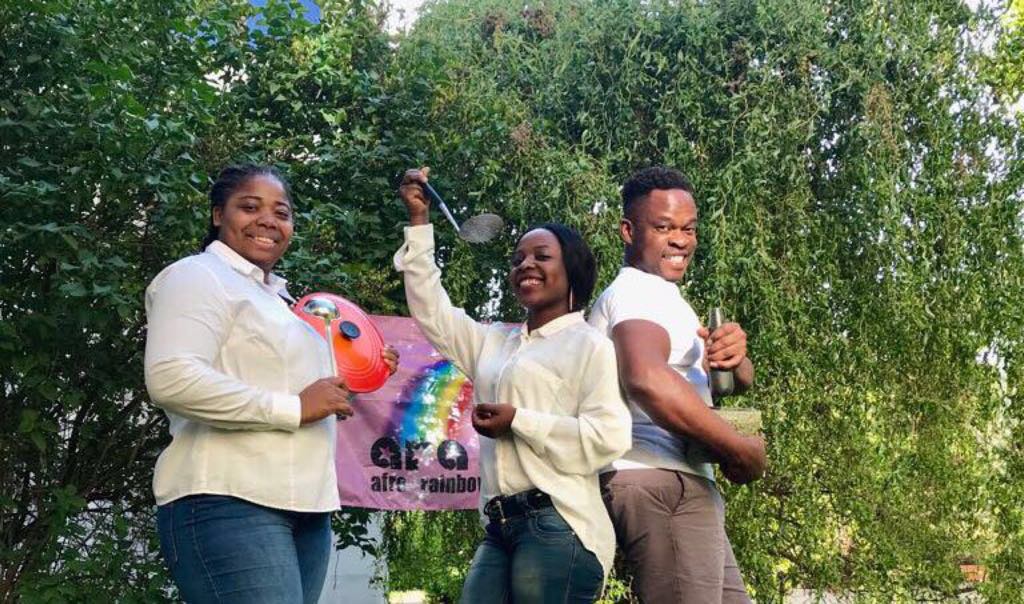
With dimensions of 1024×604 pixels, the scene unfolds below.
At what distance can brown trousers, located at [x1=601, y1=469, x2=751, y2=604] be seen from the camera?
96.3 inches

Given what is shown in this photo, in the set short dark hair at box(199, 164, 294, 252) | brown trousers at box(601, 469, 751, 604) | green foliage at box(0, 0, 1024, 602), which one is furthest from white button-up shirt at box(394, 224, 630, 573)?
green foliage at box(0, 0, 1024, 602)

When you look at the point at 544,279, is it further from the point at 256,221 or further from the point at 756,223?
the point at 756,223

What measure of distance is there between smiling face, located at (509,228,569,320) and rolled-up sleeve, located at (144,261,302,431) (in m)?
0.59

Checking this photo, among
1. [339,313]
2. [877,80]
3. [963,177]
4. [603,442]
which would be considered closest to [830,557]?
[963,177]

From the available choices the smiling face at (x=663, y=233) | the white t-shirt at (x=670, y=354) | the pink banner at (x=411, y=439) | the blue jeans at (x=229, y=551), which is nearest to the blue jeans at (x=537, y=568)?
the white t-shirt at (x=670, y=354)

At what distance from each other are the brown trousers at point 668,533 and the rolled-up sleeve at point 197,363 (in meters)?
0.73

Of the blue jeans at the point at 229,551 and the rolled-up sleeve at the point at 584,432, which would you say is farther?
the rolled-up sleeve at the point at 584,432

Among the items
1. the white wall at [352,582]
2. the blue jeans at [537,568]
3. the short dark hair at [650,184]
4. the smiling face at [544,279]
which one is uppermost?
the short dark hair at [650,184]

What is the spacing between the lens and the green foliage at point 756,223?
4398 millimetres

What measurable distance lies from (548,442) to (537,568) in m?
0.24

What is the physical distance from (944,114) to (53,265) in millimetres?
3440

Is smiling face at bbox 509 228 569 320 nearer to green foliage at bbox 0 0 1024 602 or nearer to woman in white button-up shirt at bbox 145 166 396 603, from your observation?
woman in white button-up shirt at bbox 145 166 396 603

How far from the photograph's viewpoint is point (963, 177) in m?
4.83

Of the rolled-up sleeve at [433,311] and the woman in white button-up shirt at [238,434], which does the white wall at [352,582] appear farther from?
the woman in white button-up shirt at [238,434]
